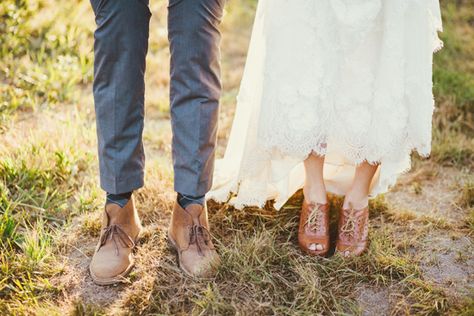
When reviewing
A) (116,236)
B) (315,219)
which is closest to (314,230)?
(315,219)

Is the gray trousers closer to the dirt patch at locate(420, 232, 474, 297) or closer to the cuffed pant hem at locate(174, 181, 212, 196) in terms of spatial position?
the cuffed pant hem at locate(174, 181, 212, 196)

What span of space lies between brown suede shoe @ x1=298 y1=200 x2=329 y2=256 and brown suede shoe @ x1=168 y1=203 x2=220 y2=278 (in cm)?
33

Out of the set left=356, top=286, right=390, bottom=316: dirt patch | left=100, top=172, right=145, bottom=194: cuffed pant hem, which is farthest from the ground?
left=100, top=172, right=145, bottom=194: cuffed pant hem

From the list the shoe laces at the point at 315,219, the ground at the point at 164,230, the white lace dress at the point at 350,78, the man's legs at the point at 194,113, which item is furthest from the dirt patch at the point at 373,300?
the man's legs at the point at 194,113

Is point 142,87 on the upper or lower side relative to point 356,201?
upper

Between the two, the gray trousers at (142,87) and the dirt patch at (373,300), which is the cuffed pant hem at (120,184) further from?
the dirt patch at (373,300)

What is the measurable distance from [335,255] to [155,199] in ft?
2.53

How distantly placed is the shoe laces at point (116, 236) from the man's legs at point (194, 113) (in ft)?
0.60

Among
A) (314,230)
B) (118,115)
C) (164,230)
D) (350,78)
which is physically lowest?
(164,230)

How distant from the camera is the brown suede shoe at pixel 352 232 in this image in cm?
191

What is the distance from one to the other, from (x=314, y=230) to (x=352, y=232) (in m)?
0.14

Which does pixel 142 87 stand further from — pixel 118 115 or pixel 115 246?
Result: pixel 115 246

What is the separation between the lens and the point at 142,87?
179 centimetres

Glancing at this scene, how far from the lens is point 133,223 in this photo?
1.93m
